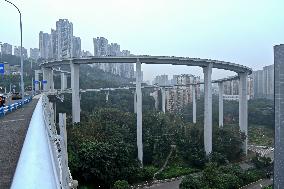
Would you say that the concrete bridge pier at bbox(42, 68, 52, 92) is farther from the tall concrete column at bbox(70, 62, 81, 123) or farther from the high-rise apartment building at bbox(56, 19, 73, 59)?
the high-rise apartment building at bbox(56, 19, 73, 59)

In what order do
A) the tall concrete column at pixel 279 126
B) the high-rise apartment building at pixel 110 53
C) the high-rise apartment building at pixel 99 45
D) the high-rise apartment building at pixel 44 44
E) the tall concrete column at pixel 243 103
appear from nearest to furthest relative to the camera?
1. the tall concrete column at pixel 279 126
2. the tall concrete column at pixel 243 103
3. the high-rise apartment building at pixel 99 45
4. the high-rise apartment building at pixel 110 53
5. the high-rise apartment building at pixel 44 44

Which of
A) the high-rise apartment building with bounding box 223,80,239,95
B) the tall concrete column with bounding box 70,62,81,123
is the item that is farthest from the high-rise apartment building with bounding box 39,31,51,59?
the tall concrete column with bounding box 70,62,81,123

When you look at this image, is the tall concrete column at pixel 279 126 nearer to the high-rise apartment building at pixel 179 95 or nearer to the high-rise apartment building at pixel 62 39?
the high-rise apartment building at pixel 179 95

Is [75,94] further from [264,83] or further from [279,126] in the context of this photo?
[264,83]

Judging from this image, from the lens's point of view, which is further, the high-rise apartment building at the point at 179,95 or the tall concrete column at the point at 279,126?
the high-rise apartment building at the point at 179,95

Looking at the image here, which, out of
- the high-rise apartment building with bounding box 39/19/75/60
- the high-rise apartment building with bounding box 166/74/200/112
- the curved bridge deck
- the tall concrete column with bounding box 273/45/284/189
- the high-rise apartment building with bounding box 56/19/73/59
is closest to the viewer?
the curved bridge deck

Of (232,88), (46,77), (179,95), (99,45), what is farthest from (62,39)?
(232,88)

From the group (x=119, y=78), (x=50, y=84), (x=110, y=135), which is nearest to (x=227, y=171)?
(x=110, y=135)

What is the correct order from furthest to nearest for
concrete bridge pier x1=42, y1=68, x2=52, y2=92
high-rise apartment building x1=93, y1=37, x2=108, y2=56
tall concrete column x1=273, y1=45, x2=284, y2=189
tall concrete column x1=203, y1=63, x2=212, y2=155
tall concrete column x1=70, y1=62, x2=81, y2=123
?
high-rise apartment building x1=93, y1=37, x2=108, y2=56 → concrete bridge pier x1=42, y1=68, x2=52, y2=92 → tall concrete column x1=70, y1=62, x2=81, y2=123 → tall concrete column x1=203, y1=63, x2=212, y2=155 → tall concrete column x1=273, y1=45, x2=284, y2=189

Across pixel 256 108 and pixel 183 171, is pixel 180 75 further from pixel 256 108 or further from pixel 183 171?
pixel 183 171

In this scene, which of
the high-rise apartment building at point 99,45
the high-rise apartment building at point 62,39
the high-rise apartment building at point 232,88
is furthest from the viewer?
the high-rise apartment building at point 232,88

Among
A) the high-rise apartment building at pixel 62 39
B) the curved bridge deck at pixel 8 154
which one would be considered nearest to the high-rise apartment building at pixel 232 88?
the high-rise apartment building at pixel 62 39
